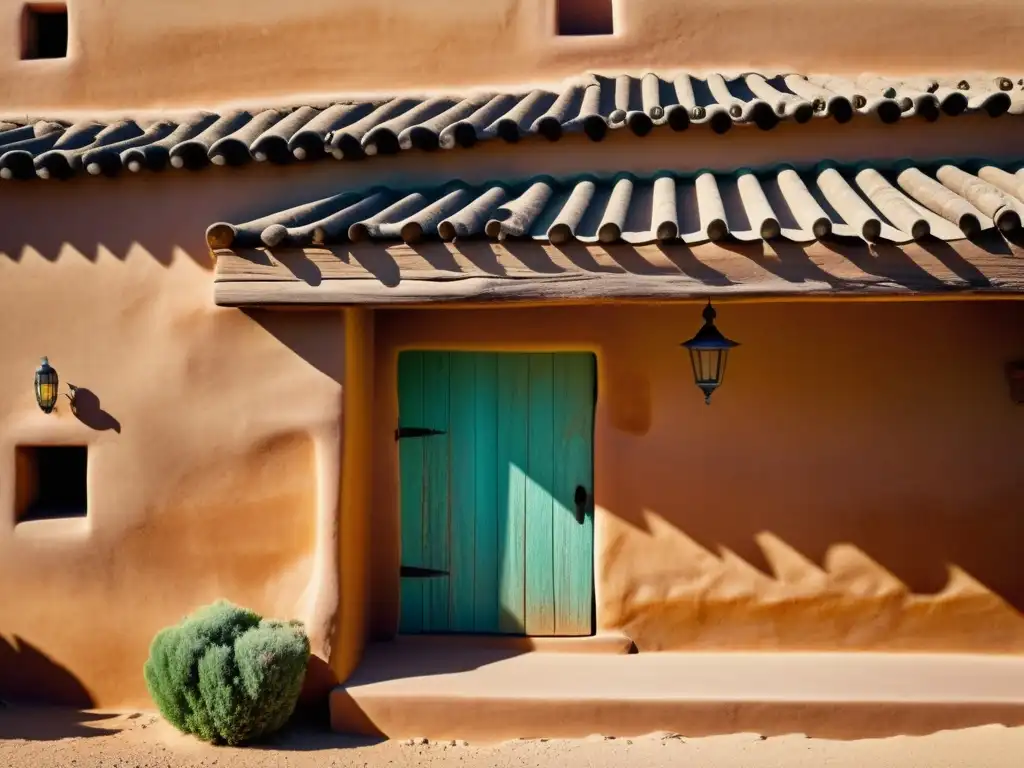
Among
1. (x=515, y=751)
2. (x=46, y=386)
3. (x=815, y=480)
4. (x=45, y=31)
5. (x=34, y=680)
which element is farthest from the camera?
(x=45, y=31)

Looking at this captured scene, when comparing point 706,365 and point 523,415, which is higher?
point 706,365

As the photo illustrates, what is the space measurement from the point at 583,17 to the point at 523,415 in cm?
358

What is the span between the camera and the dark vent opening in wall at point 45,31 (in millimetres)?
8109

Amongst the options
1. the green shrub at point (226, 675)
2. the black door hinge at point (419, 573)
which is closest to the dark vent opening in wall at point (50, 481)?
the green shrub at point (226, 675)

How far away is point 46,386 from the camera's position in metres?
6.27

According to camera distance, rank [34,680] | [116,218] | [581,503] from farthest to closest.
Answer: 1. [581,503]
2. [116,218]
3. [34,680]

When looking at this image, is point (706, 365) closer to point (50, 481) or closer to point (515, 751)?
point (515, 751)

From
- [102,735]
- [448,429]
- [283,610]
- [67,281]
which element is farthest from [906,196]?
[102,735]

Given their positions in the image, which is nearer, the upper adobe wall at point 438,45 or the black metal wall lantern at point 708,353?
the black metal wall lantern at point 708,353

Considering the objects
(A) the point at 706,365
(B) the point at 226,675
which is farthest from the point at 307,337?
(A) the point at 706,365

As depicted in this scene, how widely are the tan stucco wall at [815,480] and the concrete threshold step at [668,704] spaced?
1.79 feet

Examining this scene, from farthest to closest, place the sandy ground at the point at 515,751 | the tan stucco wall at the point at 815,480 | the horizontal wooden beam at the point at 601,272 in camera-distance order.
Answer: the tan stucco wall at the point at 815,480 → the sandy ground at the point at 515,751 → the horizontal wooden beam at the point at 601,272

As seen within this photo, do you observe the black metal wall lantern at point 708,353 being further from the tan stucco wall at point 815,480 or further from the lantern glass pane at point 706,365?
the tan stucco wall at point 815,480

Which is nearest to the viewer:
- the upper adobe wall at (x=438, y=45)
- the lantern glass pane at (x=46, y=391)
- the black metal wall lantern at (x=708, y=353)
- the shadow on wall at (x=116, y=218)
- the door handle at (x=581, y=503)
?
the black metal wall lantern at (x=708, y=353)
